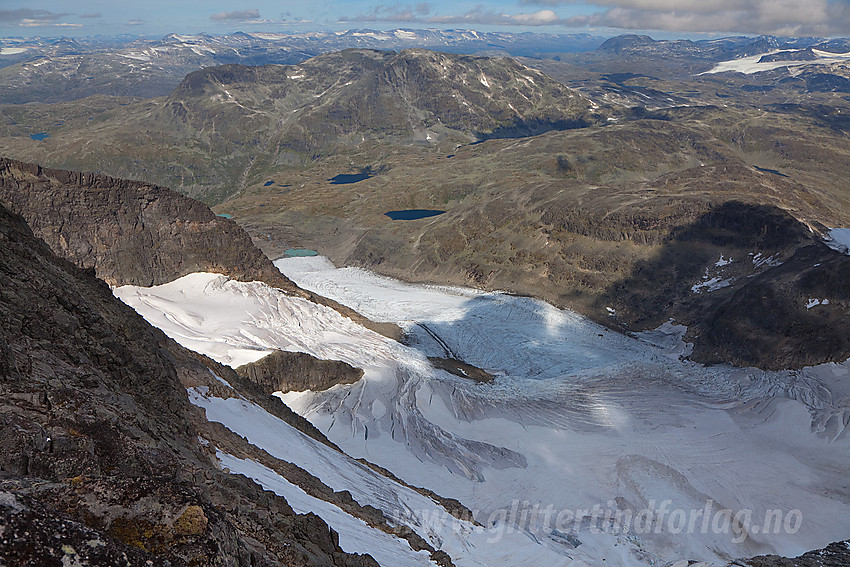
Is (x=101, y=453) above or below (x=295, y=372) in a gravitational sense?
above

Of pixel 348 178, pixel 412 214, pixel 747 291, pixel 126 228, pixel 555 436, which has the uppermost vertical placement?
pixel 126 228

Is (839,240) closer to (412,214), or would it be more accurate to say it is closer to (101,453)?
(412,214)

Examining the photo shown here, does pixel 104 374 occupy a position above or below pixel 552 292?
above

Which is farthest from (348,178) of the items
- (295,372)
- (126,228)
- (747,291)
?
(295,372)

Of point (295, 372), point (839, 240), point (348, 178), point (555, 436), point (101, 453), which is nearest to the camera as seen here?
point (101, 453)

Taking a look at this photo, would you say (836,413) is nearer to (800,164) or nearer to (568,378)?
(568,378)

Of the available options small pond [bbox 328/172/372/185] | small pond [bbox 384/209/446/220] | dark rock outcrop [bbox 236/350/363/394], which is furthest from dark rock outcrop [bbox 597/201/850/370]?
small pond [bbox 328/172/372/185]

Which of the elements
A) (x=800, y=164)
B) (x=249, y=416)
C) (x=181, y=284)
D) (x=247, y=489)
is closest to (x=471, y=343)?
(x=181, y=284)
